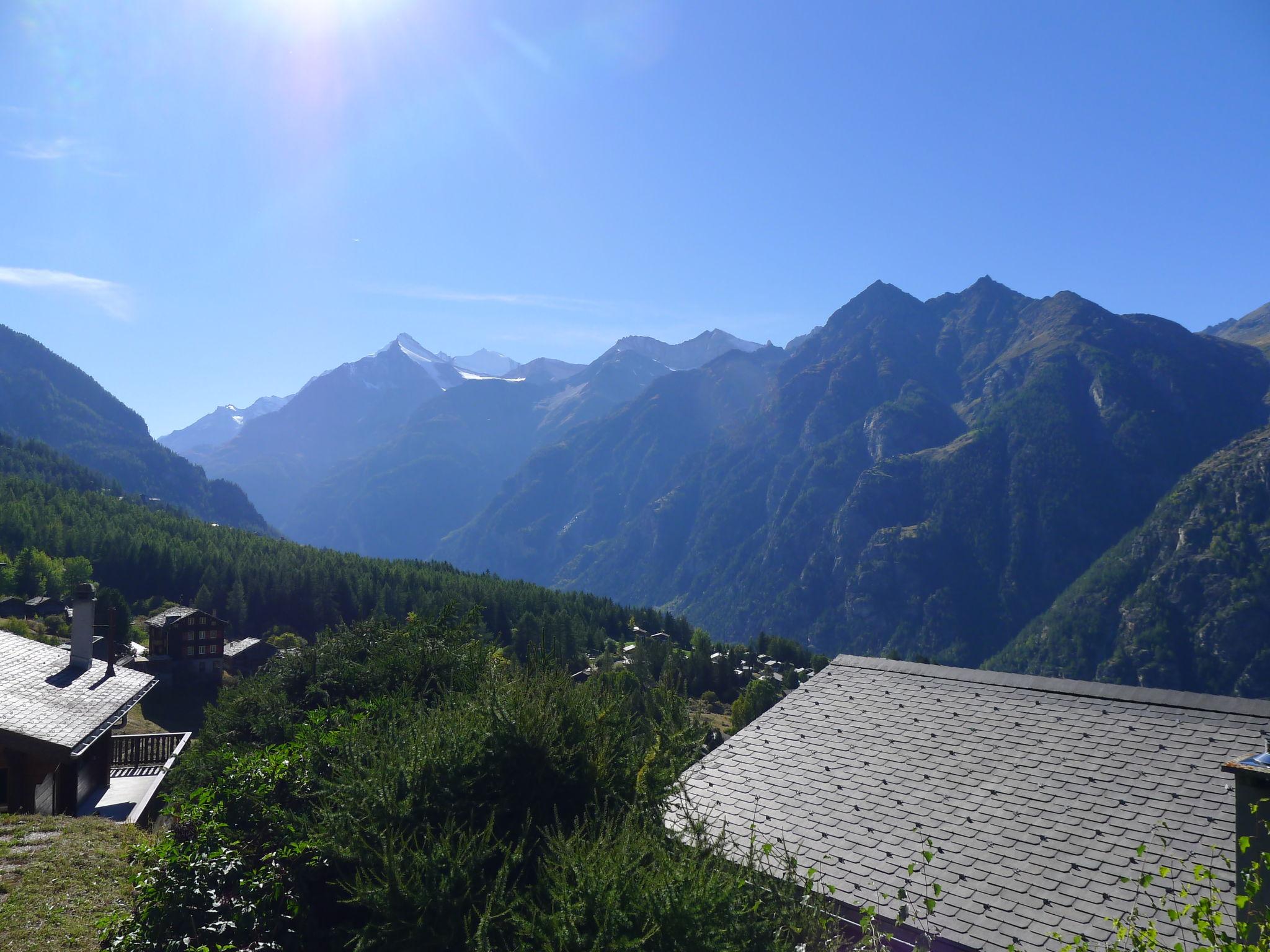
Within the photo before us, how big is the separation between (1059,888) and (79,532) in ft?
398

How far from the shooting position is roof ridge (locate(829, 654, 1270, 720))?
46.5ft

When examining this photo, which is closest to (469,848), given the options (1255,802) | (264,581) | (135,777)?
(1255,802)

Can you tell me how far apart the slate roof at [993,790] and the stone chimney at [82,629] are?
21306mm

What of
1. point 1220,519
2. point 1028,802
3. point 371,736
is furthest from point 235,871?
point 1220,519

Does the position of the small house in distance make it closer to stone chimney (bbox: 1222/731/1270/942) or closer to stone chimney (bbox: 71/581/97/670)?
stone chimney (bbox: 71/581/97/670)

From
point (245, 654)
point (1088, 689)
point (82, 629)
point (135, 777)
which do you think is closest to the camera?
point (1088, 689)

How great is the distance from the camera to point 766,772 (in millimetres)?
16062

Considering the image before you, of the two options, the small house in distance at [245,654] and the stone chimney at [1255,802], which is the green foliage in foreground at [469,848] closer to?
the stone chimney at [1255,802]

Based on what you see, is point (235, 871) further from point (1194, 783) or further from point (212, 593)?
point (212, 593)

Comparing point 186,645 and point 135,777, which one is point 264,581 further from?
point 135,777

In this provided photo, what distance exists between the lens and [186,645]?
198ft

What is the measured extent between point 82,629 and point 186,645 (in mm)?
38625

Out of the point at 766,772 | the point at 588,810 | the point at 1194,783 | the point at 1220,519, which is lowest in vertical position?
the point at 1220,519

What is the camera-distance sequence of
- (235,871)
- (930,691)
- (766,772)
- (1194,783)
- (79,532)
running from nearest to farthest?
(235,871)
(1194,783)
(766,772)
(930,691)
(79,532)
